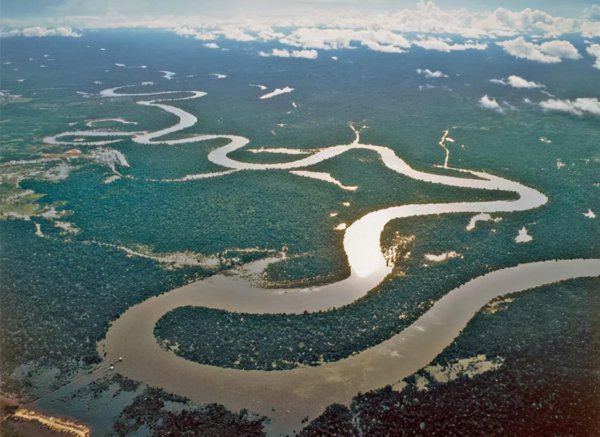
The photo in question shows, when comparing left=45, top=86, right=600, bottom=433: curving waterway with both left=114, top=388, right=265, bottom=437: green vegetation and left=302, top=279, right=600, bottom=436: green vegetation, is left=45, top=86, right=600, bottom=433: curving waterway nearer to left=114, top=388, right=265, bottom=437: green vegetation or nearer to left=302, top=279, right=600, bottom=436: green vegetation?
left=114, top=388, right=265, bottom=437: green vegetation

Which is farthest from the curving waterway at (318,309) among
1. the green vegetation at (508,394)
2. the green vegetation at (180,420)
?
the green vegetation at (508,394)

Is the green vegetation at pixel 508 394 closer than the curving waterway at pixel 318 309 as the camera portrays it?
Yes

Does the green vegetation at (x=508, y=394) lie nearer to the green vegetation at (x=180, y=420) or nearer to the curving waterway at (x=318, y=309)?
the curving waterway at (x=318, y=309)

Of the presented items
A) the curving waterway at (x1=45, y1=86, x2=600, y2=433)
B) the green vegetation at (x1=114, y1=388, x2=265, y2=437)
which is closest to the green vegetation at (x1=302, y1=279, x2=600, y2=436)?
the curving waterway at (x1=45, y1=86, x2=600, y2=433)

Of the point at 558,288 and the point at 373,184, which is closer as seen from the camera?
the point at 558,288

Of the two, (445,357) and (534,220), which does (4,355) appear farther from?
(534,220)

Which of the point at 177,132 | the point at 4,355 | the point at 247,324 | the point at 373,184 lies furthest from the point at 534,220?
the point at 177,132

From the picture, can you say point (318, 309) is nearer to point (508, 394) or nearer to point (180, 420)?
point (180, 420)

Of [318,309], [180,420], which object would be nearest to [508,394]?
[318,309]
